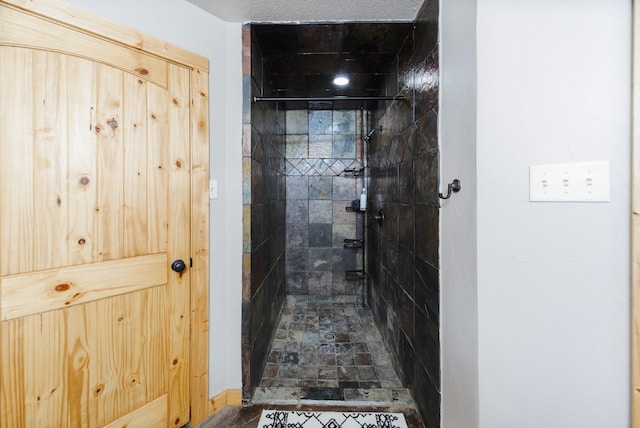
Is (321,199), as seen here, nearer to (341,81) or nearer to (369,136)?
(369,136)

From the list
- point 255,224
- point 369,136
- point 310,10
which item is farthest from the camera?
point 369,136

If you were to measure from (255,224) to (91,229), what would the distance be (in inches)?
29.5

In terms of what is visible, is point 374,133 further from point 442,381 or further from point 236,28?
point 442,381

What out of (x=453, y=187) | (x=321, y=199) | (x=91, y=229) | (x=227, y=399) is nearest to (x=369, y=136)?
(x=321, y=199)

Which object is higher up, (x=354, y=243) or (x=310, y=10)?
(x=310, y=10)

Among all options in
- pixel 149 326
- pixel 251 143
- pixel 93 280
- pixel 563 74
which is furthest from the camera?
pixel 251 143

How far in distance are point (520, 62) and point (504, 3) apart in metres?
0.20

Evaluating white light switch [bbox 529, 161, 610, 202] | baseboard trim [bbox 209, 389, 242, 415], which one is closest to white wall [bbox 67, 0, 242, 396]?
baseboard trim [bbox 209, 389, 242, 415]

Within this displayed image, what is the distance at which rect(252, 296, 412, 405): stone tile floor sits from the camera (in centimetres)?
147

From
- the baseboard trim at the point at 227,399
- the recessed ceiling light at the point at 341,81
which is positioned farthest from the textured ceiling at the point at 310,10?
the baseboard trim at the point at 227,399

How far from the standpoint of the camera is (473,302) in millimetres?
841

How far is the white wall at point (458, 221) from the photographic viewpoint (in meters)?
0.84

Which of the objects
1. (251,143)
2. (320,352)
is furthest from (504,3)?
(320,352)

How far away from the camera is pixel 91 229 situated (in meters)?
1.02
